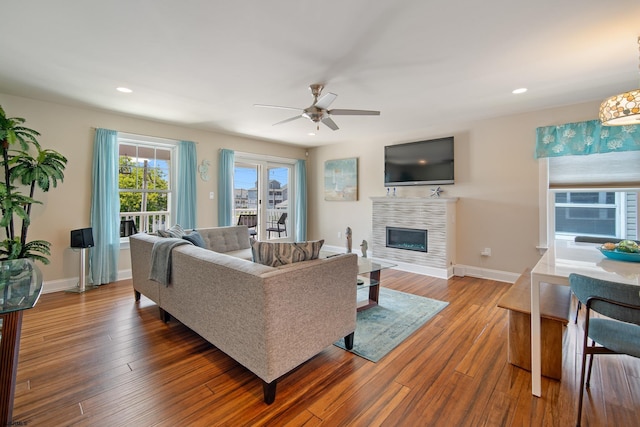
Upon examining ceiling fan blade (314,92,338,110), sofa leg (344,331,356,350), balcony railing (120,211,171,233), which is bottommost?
sofa leg (344,331,356,350)

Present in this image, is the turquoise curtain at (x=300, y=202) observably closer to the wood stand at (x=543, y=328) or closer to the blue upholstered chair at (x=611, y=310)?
the wood stand at (x=543, y=328)

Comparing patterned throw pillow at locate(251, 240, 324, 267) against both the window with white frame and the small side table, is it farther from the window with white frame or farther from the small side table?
the window with white frame

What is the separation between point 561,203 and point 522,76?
6.78 ft

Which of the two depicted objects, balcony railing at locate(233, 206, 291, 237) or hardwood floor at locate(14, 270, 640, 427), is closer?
hardwood floor at locate(14, 270, 640, 427)

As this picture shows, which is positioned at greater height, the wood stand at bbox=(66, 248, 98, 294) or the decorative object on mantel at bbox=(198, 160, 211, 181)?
the decorative object on mantel at bbox=(198, 160, 211, 181)

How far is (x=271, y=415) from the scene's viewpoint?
5.22ft

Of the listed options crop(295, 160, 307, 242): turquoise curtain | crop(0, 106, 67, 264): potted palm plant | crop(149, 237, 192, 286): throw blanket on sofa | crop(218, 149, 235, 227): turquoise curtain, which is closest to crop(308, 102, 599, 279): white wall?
crop(295, 160, 307, 242): turquoise curtain

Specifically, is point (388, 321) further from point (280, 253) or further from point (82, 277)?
point (82, 277)

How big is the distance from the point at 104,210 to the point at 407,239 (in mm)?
4830

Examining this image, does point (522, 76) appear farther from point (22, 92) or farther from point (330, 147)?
point (22, 92)

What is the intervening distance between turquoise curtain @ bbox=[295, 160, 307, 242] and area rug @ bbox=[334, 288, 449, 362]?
334cm

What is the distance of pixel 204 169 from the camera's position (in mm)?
5094

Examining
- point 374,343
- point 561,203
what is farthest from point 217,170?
point 561,203

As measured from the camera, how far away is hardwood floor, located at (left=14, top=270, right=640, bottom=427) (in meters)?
1.57
